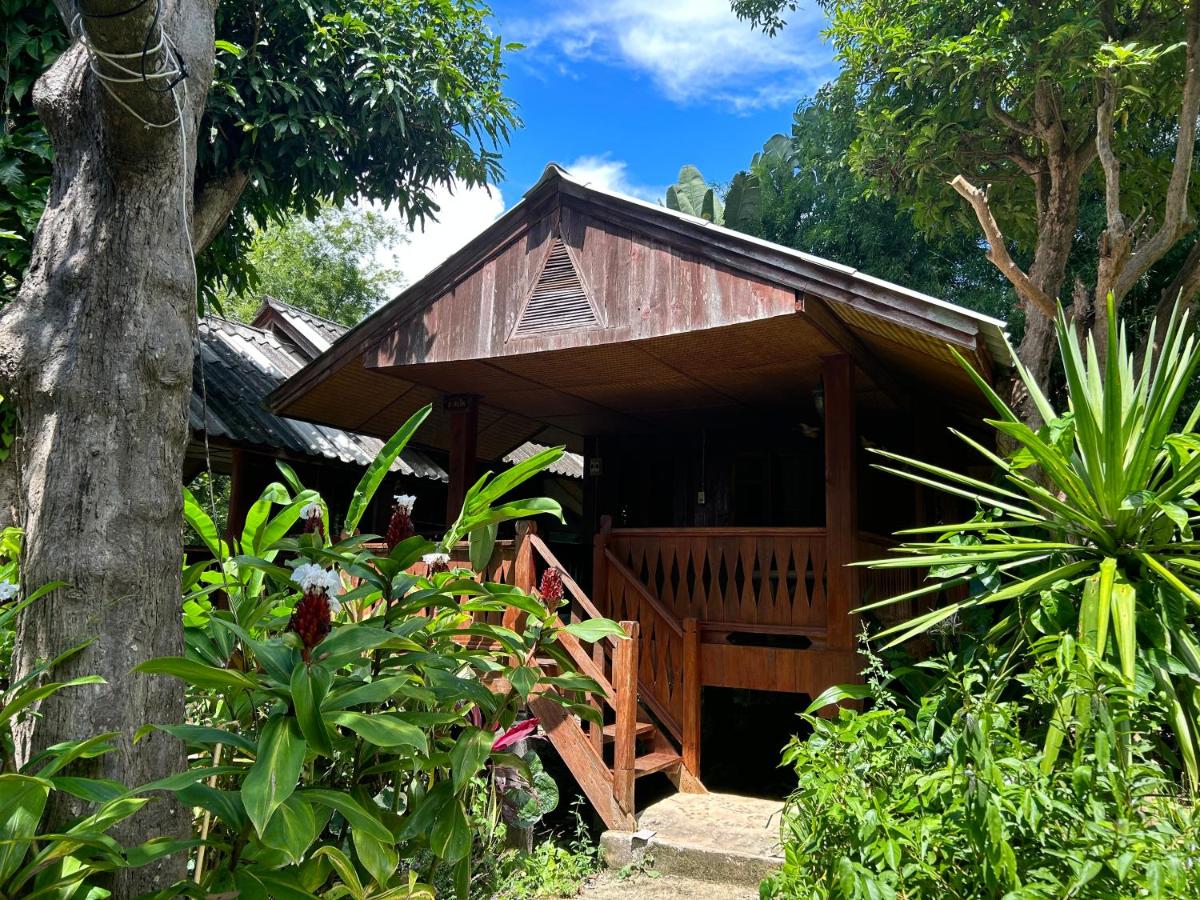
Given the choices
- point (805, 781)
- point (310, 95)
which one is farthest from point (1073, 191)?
point (310, 95)

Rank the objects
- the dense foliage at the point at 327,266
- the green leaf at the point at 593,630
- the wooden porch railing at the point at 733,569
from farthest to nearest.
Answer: the dense foliage at the point at 327,266, the wooden porch railing at the point at 733,569, the green leaf at the point at 593,630

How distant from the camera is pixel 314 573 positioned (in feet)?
8.73

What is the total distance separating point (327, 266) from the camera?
1289 inches

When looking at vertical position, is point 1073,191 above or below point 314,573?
above

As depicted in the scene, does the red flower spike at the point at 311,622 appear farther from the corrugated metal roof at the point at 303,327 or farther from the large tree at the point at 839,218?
the large tree at the point at 839,218

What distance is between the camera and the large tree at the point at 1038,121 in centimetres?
644

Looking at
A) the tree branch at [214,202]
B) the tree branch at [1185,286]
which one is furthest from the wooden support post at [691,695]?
the tree branch at [214,202]

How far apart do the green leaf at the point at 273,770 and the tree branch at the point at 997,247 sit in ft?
19.2

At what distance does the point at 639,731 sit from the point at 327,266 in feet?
97.2

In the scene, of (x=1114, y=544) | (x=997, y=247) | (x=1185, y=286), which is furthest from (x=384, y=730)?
(x=1185, y=286)

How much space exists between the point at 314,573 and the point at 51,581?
72 centimetres

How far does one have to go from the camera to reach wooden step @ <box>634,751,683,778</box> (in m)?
6.28

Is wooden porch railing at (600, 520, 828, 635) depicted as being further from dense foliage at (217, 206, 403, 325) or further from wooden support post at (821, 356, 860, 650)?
dense foliage at (217, 206, 403, 325)

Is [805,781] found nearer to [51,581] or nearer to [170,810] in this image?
[170,810]
